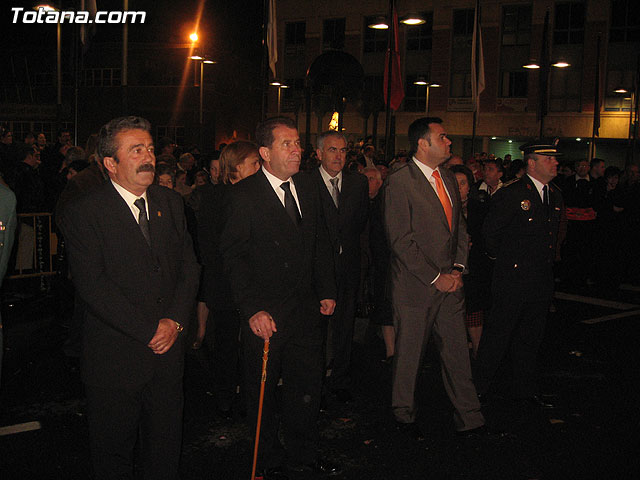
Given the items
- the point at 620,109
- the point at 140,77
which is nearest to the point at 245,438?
the point at 620,109

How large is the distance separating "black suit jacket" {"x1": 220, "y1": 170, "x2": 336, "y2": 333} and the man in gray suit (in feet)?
3.37

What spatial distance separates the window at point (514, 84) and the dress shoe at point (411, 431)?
40.3 meters

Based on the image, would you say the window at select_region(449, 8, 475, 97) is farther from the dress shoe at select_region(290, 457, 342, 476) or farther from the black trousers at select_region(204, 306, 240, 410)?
the dress shoe at select_region(290, 457, 342, 476)

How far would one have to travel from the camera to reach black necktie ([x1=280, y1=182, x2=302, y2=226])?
436 cm

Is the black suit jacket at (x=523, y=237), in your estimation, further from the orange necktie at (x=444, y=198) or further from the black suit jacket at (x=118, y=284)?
the black suit jacket at (x=118, y=284)

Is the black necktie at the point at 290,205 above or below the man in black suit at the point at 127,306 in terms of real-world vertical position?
above

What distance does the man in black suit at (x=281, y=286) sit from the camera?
4.28 metres

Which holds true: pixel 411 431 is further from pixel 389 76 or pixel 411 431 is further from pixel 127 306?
pixel 389 76

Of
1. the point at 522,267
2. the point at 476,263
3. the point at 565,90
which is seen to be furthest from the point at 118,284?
the point at 565,90

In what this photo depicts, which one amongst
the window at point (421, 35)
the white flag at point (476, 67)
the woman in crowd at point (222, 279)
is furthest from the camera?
the window at point (421, 35)

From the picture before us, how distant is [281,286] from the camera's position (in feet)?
14.1

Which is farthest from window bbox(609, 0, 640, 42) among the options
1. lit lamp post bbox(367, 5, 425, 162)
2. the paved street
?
the paved street

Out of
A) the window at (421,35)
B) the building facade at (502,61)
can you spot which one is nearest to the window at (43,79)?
the building facade at (502,61)

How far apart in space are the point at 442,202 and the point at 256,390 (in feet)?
6.43
